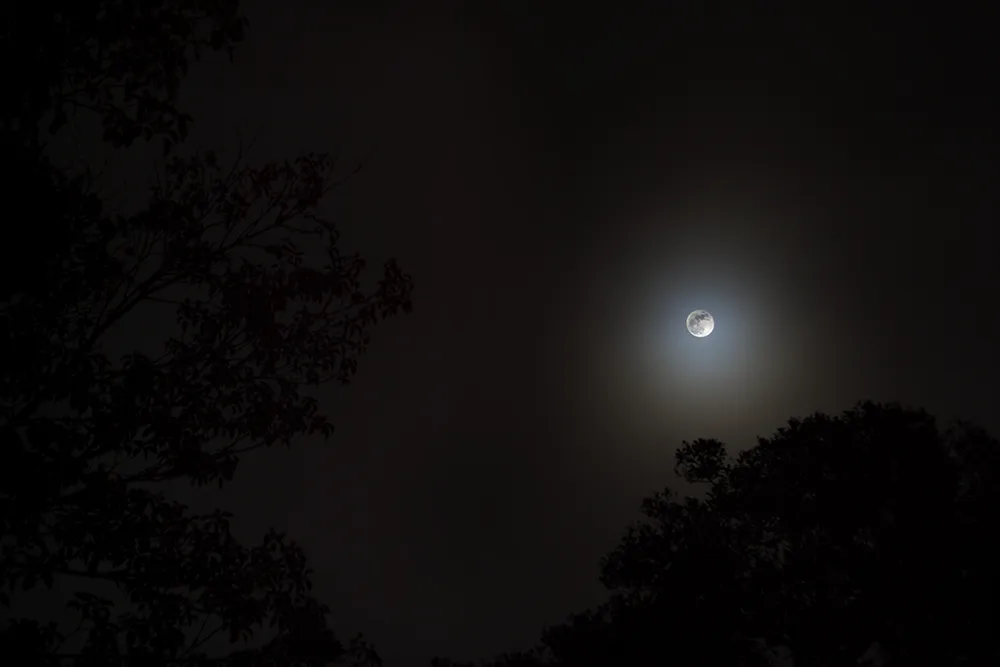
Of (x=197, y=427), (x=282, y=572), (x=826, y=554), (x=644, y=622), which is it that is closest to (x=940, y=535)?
(x=826, y=554)

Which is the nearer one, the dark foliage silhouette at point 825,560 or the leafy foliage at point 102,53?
the leafy foliage at point 102,53

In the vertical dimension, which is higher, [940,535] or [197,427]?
[940,535]

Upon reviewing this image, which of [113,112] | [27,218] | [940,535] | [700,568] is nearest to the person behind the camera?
[27,218]

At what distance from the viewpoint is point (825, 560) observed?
17.2 meters

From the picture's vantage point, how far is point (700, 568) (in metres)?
18.1

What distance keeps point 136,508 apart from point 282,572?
1633 millimetres

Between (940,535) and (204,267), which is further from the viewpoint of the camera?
(940,535)

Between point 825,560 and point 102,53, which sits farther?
point 825,560

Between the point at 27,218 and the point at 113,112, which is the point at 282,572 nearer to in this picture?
the point at 27,218

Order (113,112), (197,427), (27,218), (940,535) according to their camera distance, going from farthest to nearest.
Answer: (940,535)
(197,427)
(113,112)
(27,218)

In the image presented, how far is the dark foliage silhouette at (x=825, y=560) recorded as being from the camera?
16.1 meters

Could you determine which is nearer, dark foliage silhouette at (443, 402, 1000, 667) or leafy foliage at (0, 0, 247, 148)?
leafy foliage at (0, 0, 247, 148)

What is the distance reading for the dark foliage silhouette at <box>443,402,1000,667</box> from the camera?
16094 millimetres

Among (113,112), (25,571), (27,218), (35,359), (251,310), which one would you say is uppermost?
(113,112)
